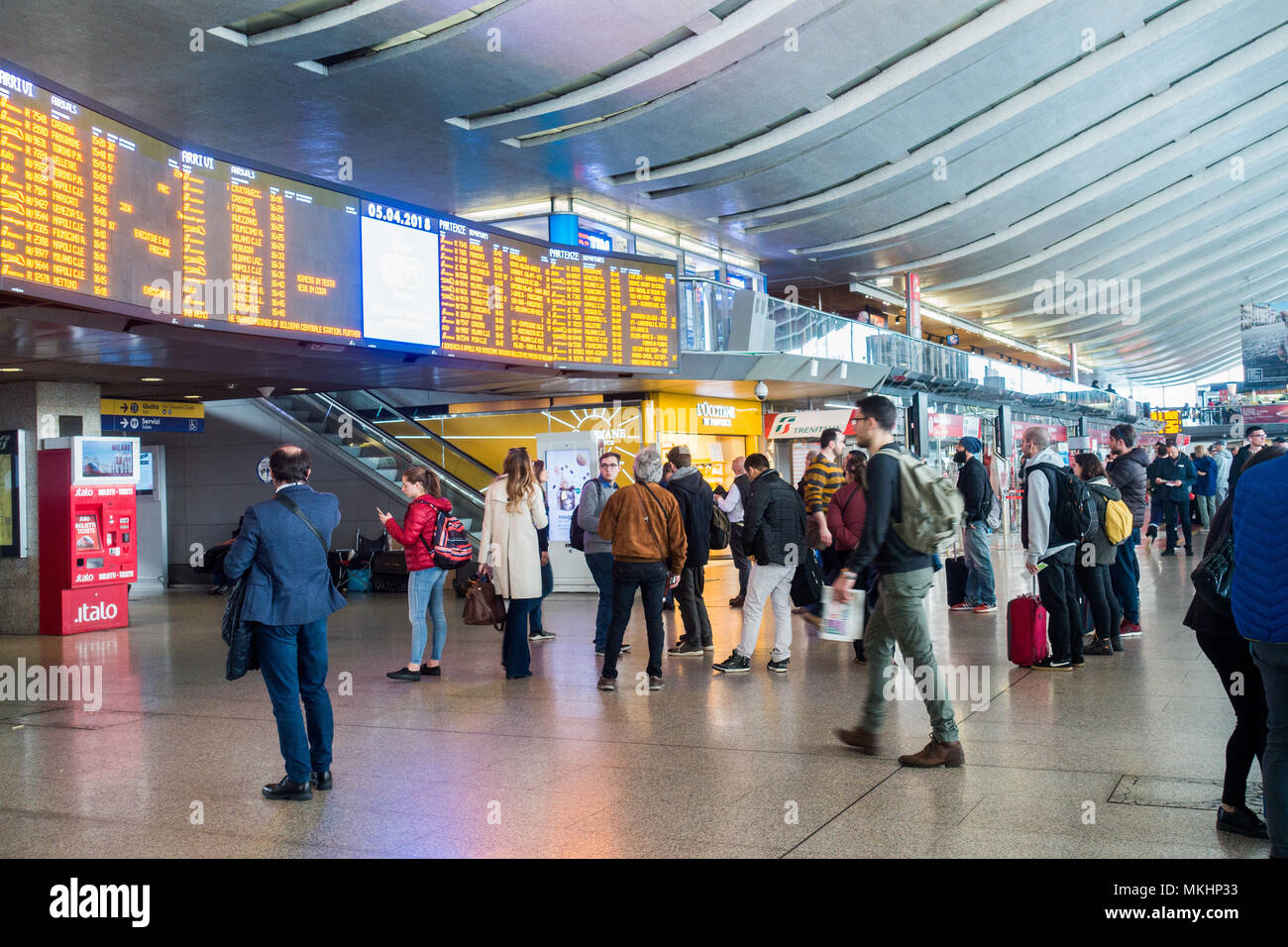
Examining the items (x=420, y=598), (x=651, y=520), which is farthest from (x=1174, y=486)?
(x=420, y=598)

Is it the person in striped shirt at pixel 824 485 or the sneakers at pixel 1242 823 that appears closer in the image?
the sneakers at pixel 1242 823

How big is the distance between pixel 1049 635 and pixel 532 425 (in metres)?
13.1

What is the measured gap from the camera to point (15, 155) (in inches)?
294

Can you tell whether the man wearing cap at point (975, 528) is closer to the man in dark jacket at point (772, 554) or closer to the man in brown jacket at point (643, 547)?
the man in dark jacket at point (772, 554)

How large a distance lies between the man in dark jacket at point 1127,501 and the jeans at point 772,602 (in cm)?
305

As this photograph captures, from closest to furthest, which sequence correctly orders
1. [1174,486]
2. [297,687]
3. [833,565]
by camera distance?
[297,687], [833,565], [1174,486]

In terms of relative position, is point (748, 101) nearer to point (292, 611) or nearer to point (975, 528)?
point (975, 528)

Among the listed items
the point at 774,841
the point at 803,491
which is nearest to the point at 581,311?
the point at 803,491

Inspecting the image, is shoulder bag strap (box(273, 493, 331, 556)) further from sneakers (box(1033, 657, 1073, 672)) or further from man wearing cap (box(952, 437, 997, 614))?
man wearing cap (box(952, 437, 997, 614))

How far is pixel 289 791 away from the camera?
17.6 feet

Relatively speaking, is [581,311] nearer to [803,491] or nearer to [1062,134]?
[803,491]

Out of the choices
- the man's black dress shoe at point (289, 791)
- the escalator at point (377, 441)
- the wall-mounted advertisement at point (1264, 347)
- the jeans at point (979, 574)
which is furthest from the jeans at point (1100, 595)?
the wall-mounted advertisement at point (1264, 347)

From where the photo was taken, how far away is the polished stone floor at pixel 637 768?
15.0 feet

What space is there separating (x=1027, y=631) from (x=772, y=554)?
2046 mm
